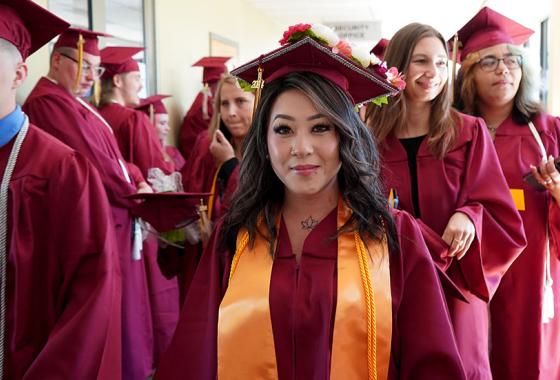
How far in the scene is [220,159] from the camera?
3.42m

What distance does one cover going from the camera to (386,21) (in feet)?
36.1

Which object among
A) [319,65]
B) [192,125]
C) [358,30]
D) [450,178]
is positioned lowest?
[450,178]

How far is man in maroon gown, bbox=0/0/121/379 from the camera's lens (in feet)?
6.36

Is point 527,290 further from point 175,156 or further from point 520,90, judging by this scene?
point 175,156

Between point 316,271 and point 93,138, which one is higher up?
point 93,138

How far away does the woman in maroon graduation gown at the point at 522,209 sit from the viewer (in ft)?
9.70

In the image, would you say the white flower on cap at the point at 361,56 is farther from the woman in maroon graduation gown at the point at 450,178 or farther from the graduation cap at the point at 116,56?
the graduation cap at the point at 116,56

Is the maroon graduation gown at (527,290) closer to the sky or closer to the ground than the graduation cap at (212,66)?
closer to the ground

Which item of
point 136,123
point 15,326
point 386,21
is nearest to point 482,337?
point 15,326

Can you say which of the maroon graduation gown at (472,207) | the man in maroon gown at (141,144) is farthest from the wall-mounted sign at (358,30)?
the maroon graduation gown at (472,207)

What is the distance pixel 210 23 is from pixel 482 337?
5.26 m

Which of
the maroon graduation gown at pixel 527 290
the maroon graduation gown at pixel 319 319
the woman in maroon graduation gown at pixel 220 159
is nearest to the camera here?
the maroon graduation gown at pixel 319 319

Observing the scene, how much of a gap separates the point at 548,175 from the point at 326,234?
1.53 metres

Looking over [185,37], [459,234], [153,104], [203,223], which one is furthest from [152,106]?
[459,234]
